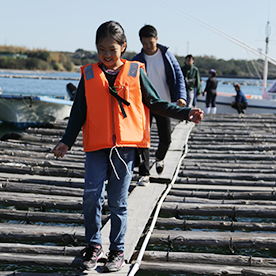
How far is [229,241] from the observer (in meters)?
3.32

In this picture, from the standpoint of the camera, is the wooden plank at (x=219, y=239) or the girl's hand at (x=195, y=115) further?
the wooden plank at (x=219, y=239)

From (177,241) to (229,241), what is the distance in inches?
16.0

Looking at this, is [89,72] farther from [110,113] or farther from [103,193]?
[103,193]

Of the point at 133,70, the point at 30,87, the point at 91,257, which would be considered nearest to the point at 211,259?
the point at 91,257

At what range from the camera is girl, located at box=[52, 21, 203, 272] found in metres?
2.77

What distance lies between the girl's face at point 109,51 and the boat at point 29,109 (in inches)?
511

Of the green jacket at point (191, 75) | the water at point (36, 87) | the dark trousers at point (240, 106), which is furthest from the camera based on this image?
the water at point (36, 87)

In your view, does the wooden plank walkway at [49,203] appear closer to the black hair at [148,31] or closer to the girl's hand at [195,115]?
the girl's hand at [195,115]

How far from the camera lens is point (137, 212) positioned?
12.1 feet

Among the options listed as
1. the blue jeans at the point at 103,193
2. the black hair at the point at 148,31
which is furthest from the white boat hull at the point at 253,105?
the blue jeans at the point at 103,193

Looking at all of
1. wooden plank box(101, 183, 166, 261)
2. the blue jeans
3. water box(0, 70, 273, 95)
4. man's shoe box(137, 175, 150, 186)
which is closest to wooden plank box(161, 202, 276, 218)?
wooden plank box(101, 183, 166, 261)

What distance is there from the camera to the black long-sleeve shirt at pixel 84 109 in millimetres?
2904

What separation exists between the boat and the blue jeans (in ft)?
42.8

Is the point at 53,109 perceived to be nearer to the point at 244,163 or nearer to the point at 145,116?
the point at 244,163
